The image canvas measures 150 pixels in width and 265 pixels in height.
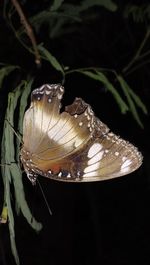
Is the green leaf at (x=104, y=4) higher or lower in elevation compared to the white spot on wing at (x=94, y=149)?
higher

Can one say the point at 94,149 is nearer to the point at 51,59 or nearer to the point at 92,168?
the point at 92,168

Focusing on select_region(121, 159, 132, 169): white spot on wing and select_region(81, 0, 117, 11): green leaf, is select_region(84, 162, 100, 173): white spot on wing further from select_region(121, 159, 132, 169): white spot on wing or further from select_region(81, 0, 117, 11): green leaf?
select_region(81, 0, 117, 11): green leaf

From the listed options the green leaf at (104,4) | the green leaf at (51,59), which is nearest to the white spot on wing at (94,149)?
the green leaf at (51,59)

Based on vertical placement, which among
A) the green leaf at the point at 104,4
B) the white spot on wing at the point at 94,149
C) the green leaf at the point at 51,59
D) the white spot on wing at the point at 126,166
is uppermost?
the green leaf at the point at 104,4

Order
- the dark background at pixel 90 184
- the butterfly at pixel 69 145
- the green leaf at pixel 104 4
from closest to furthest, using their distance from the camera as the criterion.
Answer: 1. the butterfly at pixel 69 145
2. the green leaf at pixel 104 4
3. the dark background at pixel 90 184

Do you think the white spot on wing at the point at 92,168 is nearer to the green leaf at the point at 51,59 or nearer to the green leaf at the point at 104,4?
the green leaf at the point at 51,59

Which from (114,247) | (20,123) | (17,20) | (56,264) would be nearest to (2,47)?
(17,20)

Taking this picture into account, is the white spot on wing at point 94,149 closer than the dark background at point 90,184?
Yes
